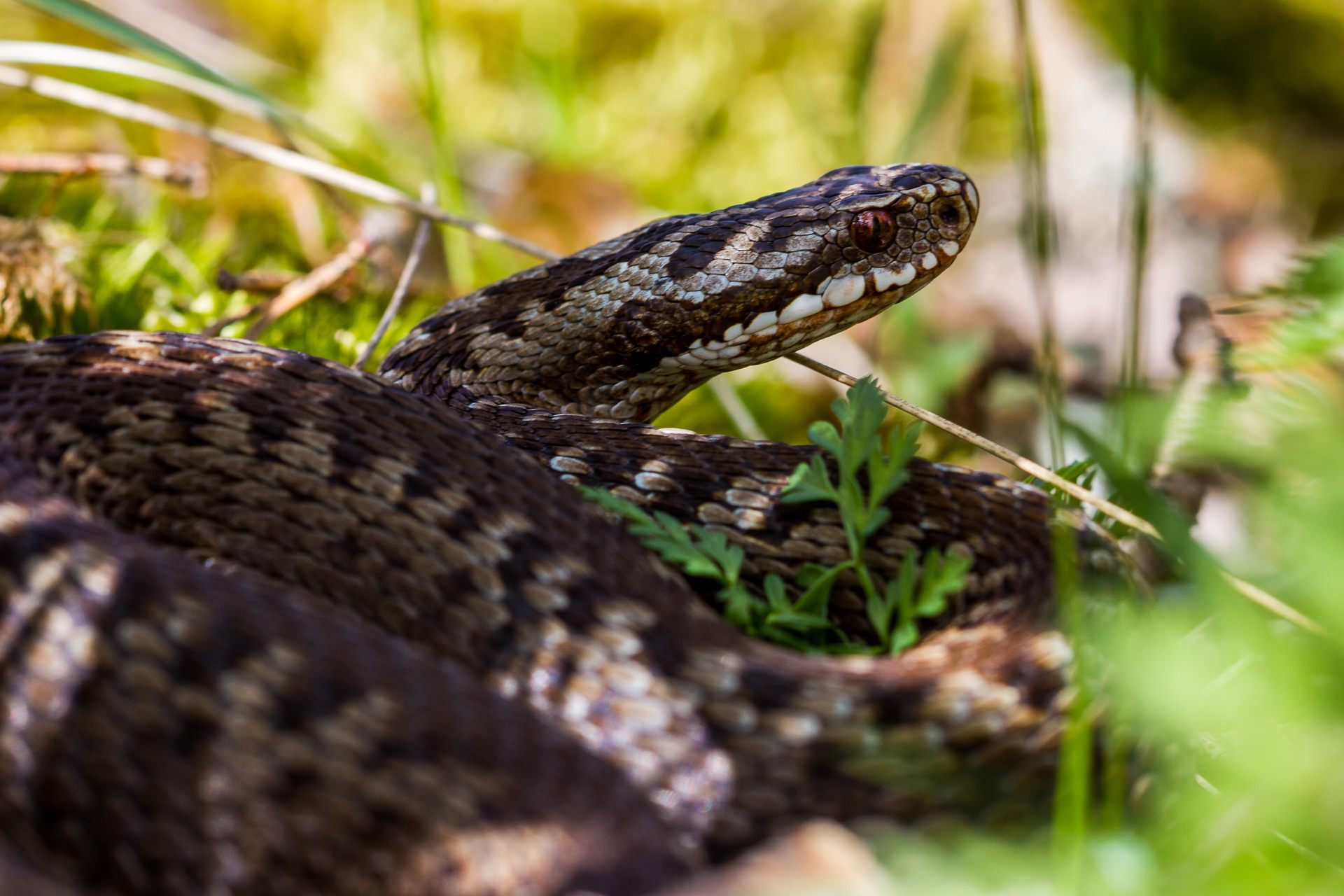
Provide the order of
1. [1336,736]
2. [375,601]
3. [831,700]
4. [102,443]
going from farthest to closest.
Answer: [102,443], [375,601], [831,700], [1336,736]

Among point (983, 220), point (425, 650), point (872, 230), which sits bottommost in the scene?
point (425, 650)

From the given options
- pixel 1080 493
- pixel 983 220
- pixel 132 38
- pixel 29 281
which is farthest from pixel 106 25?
pixel 983 220

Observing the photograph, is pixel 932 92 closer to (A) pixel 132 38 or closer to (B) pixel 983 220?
(B) pixel 983 220

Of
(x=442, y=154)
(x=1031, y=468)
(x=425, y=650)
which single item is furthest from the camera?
(x=442, y=154)

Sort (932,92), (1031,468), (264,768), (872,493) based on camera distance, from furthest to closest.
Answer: (932,92), (1031,468), (872,493), (264,768)

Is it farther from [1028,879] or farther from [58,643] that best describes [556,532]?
[1028,879]

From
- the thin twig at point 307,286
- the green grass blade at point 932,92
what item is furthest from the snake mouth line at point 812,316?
the green grass blade at point 932,92

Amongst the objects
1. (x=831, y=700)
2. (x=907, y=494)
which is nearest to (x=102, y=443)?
(x=831, y=700)
